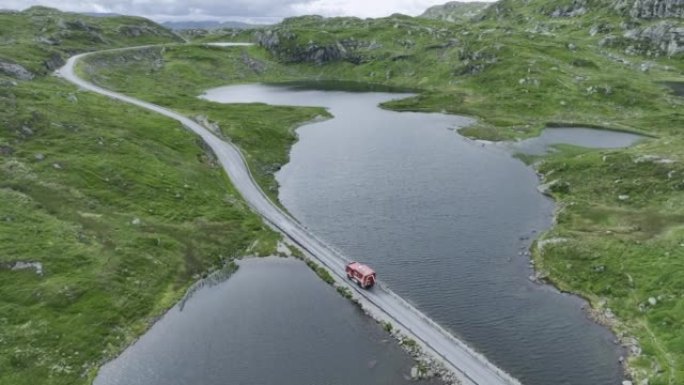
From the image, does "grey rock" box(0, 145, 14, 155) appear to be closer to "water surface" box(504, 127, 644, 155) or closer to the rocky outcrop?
the rocky outcrop

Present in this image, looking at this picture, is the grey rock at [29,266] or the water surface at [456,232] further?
the grey rock at [29,266]

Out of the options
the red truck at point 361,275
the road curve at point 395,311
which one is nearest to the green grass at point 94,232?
the road curve at point 395,311

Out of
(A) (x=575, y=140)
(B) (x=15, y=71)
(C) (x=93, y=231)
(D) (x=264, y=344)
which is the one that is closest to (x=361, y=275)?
(D) (x=264, y=344)

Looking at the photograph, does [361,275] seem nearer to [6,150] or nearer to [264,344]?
[264,344]

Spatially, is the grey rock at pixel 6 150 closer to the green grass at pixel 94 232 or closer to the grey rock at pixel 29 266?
the green grass at pixel 94 232

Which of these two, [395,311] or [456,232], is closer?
[395,311]

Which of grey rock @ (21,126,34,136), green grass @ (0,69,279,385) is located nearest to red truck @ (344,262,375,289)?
green grass @ (0,69,279,385)

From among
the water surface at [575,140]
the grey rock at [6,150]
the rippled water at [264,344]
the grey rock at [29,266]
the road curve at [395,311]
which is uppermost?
the grey rock at [6,150]

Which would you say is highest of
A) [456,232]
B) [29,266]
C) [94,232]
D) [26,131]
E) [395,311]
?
[26,131]
